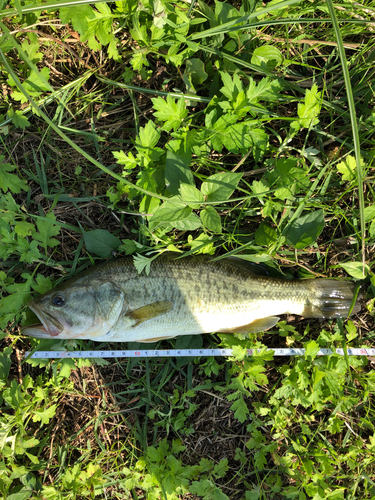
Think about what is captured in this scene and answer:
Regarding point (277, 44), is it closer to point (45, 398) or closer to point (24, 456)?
point (45, 398)

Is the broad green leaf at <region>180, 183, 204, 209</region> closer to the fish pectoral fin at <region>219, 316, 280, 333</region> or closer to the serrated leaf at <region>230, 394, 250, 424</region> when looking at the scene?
the fish pectoral fin at <region>219, 316, 280, 333</region>

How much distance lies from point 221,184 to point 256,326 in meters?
1.48

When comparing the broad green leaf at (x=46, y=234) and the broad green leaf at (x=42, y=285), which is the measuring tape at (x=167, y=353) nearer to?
the broad green leaf at (x=42, y=285)

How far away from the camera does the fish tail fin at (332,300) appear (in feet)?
11.0

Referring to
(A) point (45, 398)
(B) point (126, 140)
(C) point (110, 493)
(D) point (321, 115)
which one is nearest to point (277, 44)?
(D) point (321, 115)

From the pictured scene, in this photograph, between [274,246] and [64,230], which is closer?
[274,246]

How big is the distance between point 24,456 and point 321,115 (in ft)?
16.0

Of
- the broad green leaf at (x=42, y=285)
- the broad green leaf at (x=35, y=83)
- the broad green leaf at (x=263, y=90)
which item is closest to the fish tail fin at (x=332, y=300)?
the broad green leaf at (x=263, y=90)

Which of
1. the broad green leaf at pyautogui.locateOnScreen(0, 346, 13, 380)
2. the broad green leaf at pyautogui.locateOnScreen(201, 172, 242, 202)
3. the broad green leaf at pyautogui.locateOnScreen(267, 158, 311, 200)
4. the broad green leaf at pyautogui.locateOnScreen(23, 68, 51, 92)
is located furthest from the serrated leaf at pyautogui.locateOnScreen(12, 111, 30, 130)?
the broad green leaf at pyautogui.locateOnScreen(267, 158, 311, 200)

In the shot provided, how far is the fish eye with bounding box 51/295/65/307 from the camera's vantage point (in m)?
3.10

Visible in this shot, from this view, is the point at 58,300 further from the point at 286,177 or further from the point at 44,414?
the point at 286,177

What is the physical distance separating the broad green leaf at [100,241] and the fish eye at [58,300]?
1.88 feet

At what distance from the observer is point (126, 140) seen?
3498mm

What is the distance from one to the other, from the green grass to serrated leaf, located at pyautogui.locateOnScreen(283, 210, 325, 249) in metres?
0.01
